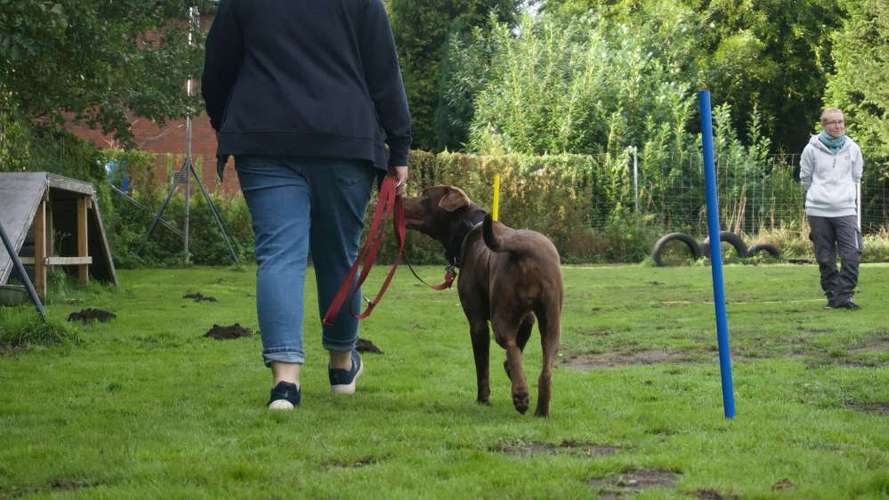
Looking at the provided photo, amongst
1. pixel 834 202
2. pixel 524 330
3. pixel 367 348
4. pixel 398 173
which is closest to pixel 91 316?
pixel 367 348

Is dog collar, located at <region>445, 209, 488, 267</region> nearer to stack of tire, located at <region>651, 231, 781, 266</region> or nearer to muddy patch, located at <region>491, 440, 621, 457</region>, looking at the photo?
muddy patch, located at <region>491, 440, 621, 457</region>

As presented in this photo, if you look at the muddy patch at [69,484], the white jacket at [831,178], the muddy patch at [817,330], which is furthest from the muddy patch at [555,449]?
the white jacket at [831,178]

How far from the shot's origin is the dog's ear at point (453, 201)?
5867mm

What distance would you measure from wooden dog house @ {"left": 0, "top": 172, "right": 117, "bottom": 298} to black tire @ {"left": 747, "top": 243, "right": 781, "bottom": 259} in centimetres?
1322

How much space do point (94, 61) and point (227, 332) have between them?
12.5ft

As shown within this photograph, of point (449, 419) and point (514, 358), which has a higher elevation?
point (514, 358)

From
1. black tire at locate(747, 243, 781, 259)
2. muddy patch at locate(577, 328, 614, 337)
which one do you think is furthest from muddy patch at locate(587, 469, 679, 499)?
black tire at locate(747, 243, 781, 259)

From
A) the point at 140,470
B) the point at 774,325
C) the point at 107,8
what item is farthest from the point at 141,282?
the point at 140,470

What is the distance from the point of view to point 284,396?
5273 millimetres

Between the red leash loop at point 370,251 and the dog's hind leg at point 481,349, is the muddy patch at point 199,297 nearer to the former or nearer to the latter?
the red leash loop at point 370,251

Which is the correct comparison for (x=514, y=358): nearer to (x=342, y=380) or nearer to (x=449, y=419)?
→ (x=449, y=419)

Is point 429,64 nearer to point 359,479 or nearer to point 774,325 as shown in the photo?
point 774,325

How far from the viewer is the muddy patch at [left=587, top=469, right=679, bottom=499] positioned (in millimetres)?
3637

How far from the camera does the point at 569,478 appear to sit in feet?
12.4
